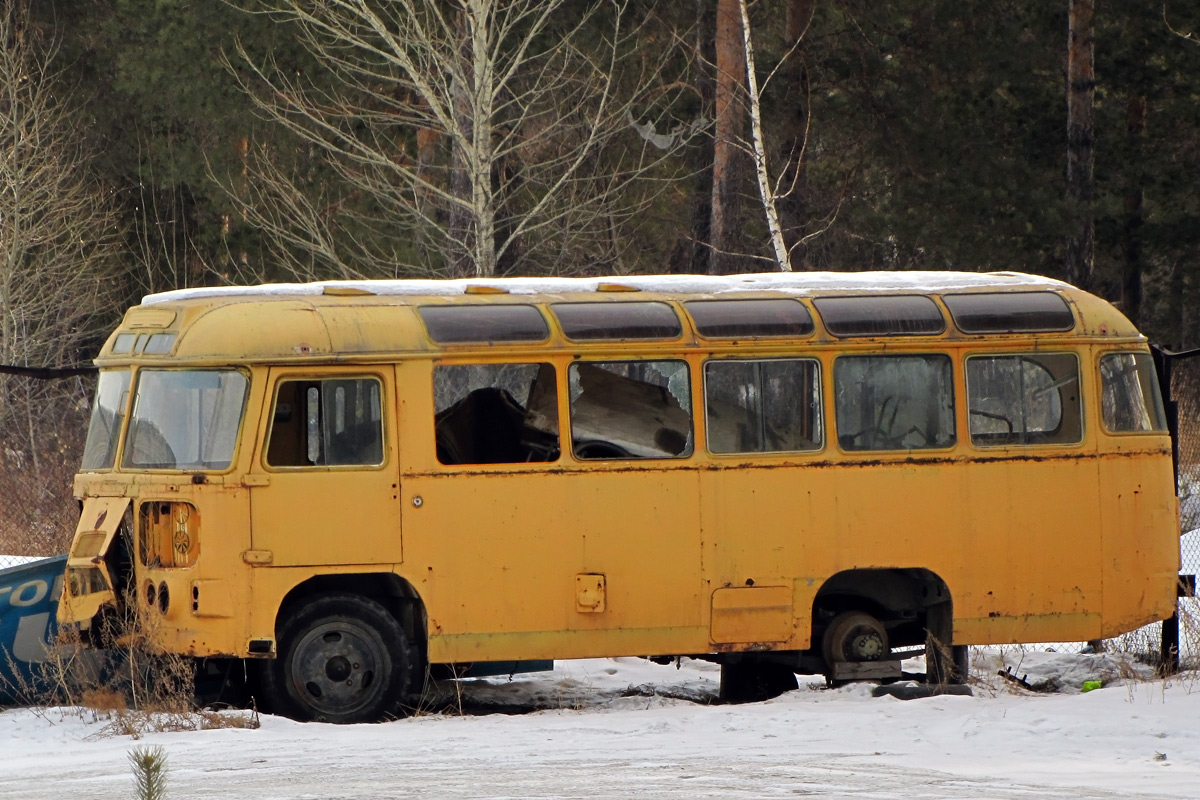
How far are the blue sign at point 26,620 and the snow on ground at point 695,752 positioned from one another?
308mm

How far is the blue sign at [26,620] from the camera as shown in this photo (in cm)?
1020

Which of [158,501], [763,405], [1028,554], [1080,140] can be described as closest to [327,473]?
[158,501]

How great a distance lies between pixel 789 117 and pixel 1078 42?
4.26 metres

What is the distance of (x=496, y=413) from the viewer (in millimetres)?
10141

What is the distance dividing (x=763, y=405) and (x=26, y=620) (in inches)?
185

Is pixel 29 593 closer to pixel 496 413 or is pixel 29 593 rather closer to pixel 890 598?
pixel 496 413

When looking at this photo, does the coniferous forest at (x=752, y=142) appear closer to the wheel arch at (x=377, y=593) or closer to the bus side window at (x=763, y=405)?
the bus side window at (x=763, y=405)

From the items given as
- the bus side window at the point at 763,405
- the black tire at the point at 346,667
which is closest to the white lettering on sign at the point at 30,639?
the black tire at the point at 346,667

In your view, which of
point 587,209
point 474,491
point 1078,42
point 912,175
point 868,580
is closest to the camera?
point 474,491

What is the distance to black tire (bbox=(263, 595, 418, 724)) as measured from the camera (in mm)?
9797

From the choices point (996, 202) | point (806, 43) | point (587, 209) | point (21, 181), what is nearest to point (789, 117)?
point (806, 43)

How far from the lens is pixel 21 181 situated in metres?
25.5

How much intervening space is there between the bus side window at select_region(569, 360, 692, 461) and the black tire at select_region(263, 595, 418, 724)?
1603mm

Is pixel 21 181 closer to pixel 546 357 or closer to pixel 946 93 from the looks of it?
pixel 946 93
